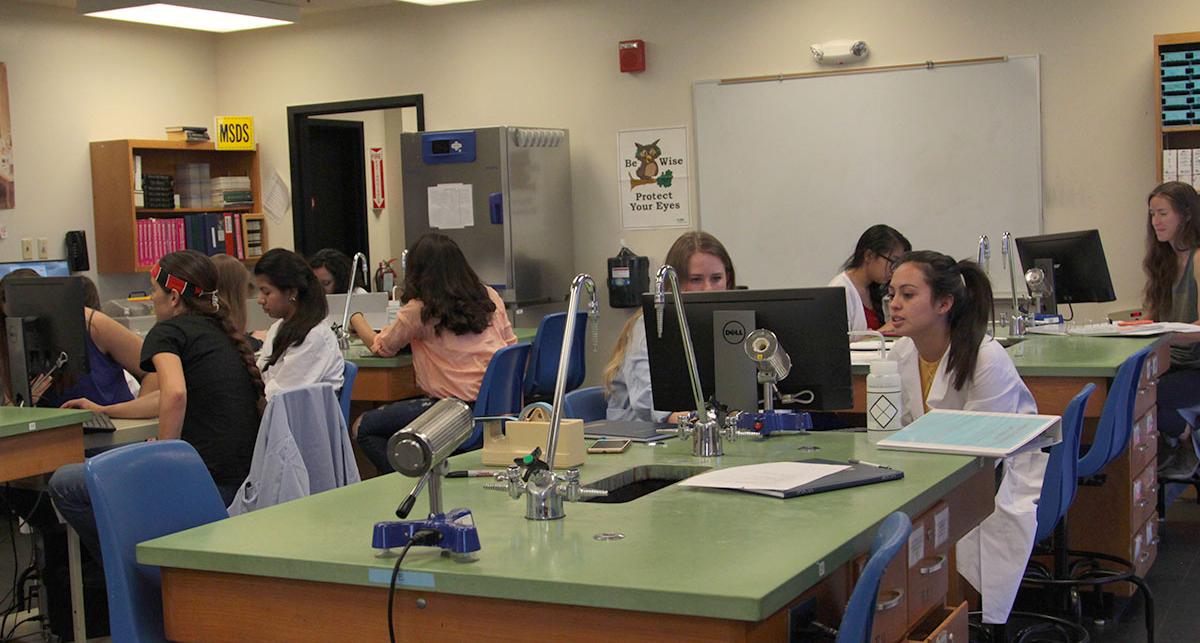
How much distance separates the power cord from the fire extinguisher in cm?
524

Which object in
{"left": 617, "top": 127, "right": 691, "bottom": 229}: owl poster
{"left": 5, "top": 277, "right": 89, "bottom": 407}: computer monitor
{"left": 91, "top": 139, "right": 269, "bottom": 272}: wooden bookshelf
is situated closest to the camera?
{"left": 5, "top": 277, "right": 89, "bottom": 407}: computer monitor

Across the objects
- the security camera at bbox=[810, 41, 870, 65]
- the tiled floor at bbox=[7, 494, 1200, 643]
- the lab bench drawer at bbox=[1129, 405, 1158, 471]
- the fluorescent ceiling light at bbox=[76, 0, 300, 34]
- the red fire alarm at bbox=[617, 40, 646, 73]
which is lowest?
the tiled floor at bbox=[7, 494, 1200, 643]

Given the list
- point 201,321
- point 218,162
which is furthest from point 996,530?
point 218,162

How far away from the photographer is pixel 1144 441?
443 cm

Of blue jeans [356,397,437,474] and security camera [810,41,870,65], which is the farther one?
security camera [810,41,870,65]

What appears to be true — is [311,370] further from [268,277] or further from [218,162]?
[218,162]

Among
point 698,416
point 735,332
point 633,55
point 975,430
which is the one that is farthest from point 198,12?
point 975,430

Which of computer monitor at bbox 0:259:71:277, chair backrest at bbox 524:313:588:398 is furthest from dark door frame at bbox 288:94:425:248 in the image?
chair backrest at bbox 524:313:588:398

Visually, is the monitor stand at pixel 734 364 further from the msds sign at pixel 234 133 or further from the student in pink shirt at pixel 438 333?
the msds sign at pixel 234 133

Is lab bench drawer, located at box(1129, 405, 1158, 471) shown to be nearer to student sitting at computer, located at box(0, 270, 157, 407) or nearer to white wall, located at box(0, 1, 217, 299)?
student sitting at computer, located at box(0, 270, 157, 407)

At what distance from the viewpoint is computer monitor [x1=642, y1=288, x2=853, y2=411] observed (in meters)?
3.11

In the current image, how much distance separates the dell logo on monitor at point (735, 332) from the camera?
10.2 feet

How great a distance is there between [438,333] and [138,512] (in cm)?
278

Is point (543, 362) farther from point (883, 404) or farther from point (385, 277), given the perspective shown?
point (883, 404)
